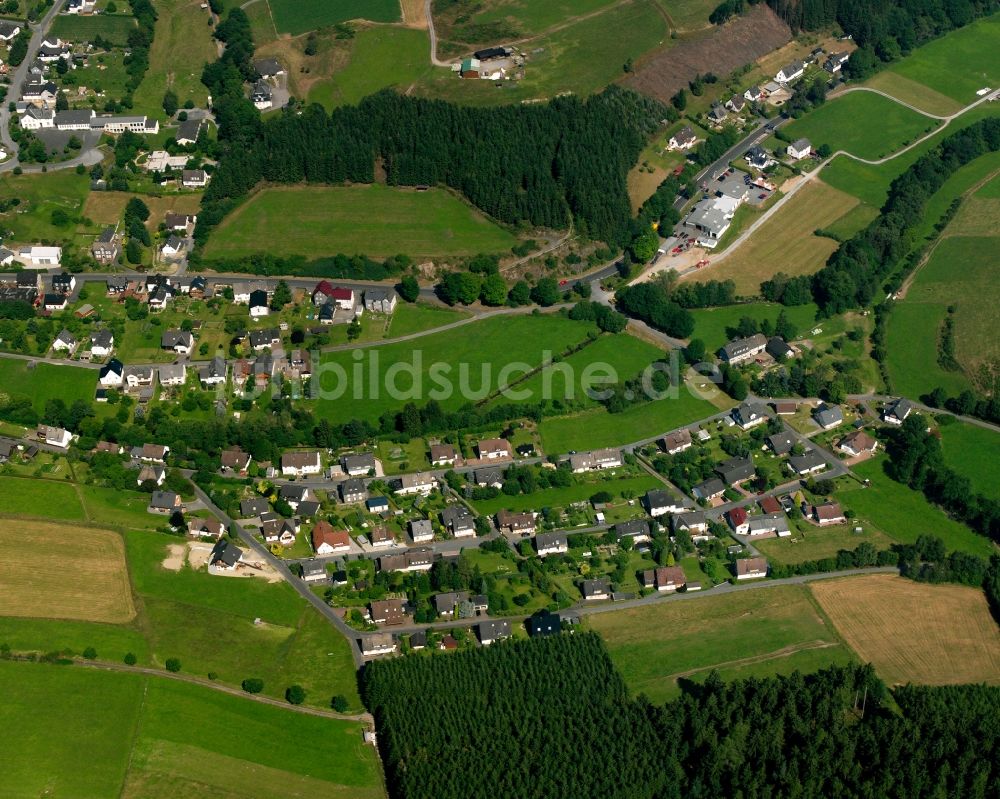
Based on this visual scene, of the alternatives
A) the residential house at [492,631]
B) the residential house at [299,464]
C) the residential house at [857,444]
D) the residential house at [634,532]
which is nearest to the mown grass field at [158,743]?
the residential house at [492,631]

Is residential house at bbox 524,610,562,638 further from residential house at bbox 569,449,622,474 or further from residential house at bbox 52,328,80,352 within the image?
residential house at bbox 52,328,80,352

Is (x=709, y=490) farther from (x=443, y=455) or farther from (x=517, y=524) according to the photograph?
(x=443, y=455)

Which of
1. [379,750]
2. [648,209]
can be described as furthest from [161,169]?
[379,750]

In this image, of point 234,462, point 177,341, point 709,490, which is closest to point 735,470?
point 709,490

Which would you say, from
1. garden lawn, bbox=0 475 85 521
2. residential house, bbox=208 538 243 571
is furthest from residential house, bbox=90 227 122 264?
residential house, bbox=208 538 243 571

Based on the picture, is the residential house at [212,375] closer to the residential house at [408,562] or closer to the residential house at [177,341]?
the residential house at [177,341]
